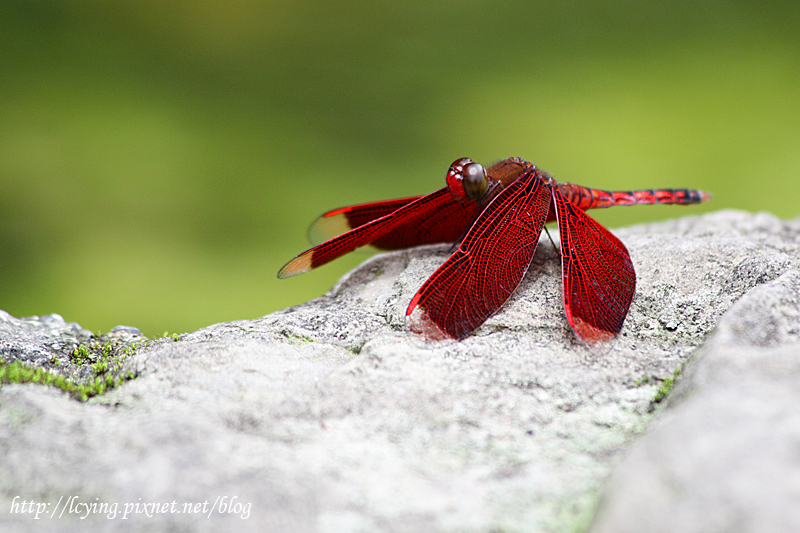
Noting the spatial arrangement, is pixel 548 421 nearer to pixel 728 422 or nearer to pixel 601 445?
pixel 601 445

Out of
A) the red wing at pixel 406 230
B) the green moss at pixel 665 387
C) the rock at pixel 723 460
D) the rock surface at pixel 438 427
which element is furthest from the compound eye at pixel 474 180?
the rock at pixel 723 460

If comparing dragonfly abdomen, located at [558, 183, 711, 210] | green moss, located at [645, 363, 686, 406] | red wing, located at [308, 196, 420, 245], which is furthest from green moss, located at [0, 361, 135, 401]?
dragonfly abdomen, located at [558, 183, 711, 210]

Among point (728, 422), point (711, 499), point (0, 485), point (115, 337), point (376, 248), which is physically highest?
point (376, 248)

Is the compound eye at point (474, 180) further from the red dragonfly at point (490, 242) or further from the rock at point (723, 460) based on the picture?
the rock at point (723, 460)

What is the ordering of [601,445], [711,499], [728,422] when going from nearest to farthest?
1. [711,499]
2. [728,422]
3. [601,445]

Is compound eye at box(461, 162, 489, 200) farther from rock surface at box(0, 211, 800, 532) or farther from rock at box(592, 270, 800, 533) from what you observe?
rock at box(592, 270, 800, 533)

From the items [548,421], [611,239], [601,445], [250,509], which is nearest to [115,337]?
[250,509]
